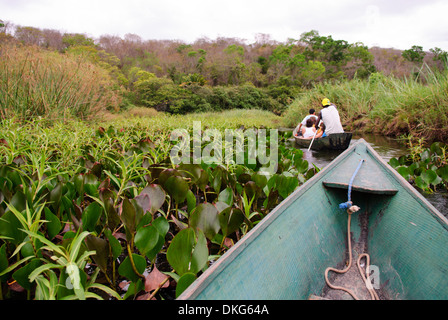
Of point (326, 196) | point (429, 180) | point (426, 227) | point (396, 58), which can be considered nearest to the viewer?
point (426, 227)

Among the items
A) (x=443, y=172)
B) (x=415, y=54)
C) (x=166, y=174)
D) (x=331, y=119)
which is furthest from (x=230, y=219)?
(x=415, y=54)

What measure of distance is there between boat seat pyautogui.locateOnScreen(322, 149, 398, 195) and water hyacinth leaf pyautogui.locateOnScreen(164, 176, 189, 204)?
95 centimetres

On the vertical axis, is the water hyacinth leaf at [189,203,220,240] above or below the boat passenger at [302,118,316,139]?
below

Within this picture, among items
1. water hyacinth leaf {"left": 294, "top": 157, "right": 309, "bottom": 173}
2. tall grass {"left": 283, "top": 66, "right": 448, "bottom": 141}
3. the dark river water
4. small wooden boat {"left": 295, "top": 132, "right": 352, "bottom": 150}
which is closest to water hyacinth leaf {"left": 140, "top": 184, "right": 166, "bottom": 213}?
water hyacinth leaf {"left": 294, "top": 157, "right": 309, "bottom": 173}

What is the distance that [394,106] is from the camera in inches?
297

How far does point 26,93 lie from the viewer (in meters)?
4.62

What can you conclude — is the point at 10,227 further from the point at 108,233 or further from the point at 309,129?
the point at 309,129

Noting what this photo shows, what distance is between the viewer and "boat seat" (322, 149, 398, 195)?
1.66m

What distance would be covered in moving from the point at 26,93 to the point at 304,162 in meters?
4.79

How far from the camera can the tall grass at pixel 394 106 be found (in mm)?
5645

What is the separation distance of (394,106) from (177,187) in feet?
26.3

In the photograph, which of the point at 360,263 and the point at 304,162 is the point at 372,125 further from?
the point at 360,263

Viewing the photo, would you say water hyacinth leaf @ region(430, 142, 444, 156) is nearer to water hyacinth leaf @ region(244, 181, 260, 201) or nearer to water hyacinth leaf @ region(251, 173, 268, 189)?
water hyacinth leaf @ region(251, 173, 268, 189)
